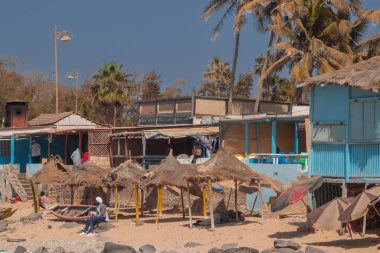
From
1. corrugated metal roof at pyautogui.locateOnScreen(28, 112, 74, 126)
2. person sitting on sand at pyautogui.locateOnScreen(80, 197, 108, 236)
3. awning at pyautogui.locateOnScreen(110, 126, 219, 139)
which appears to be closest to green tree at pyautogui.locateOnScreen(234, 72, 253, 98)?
corrugated metal roof at pyautogui.locateOnScreen(28, 112, 74, 126)

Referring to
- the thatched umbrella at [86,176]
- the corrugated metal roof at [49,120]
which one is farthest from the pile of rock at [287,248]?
the corrugated metal roof at [49,120]

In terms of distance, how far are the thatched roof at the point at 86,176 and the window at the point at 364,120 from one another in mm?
11394

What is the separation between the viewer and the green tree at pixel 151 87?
5775cm

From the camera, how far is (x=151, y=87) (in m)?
58.5

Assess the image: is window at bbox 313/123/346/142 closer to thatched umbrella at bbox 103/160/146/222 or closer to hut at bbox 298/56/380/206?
hut at bbox 298/56/380/206

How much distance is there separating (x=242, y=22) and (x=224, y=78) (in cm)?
2028

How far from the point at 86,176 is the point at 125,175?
2550 millimetres

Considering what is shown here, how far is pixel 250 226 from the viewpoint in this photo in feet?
70.7

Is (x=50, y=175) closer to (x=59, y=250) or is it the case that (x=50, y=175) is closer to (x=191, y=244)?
(x=59, y=250)

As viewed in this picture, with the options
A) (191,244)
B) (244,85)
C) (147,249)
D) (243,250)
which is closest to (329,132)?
(243,250)

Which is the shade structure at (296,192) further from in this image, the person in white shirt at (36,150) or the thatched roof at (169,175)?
the person in white shirt at (36,150)

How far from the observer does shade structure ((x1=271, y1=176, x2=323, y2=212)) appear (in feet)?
61.2

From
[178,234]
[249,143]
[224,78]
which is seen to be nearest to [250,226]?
[178,234]

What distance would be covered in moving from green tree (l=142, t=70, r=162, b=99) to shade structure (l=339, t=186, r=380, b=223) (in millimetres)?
41073
